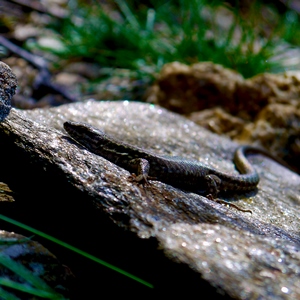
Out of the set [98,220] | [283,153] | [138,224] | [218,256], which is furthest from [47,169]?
[283,153]

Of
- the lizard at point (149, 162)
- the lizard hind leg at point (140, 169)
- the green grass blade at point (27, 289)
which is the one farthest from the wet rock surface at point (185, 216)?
the green grass blade at point (27, 289)

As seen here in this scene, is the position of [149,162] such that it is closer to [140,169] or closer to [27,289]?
[140,169]

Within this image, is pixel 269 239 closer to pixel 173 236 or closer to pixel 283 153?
pixel 173 236

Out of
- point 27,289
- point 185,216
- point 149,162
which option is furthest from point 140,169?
point 27,289

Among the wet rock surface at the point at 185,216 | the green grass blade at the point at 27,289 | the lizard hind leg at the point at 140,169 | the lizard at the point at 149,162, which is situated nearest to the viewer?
the green grass blade at the point at 27,289

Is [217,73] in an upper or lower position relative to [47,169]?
upper

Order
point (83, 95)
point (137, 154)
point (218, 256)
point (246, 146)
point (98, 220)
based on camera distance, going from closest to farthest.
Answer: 1. point (218, 256)
2. point (98, 220)
3. point (137, 154)
4. point (246, 146)
5. point (83, 95)

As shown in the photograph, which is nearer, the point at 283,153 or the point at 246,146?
the point at 246,146

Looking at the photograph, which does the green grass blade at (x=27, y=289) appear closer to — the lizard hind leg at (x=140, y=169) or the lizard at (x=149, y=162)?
the lizard hind leg at (x=140, y=169)

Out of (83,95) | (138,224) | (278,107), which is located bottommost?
(83,95)

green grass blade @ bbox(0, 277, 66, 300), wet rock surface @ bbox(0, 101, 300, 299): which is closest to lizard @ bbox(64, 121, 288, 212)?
wet rock surface @ bbox(0, 101, 300, 299)

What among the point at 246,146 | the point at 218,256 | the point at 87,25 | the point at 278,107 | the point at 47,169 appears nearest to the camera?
the point at 218,256
